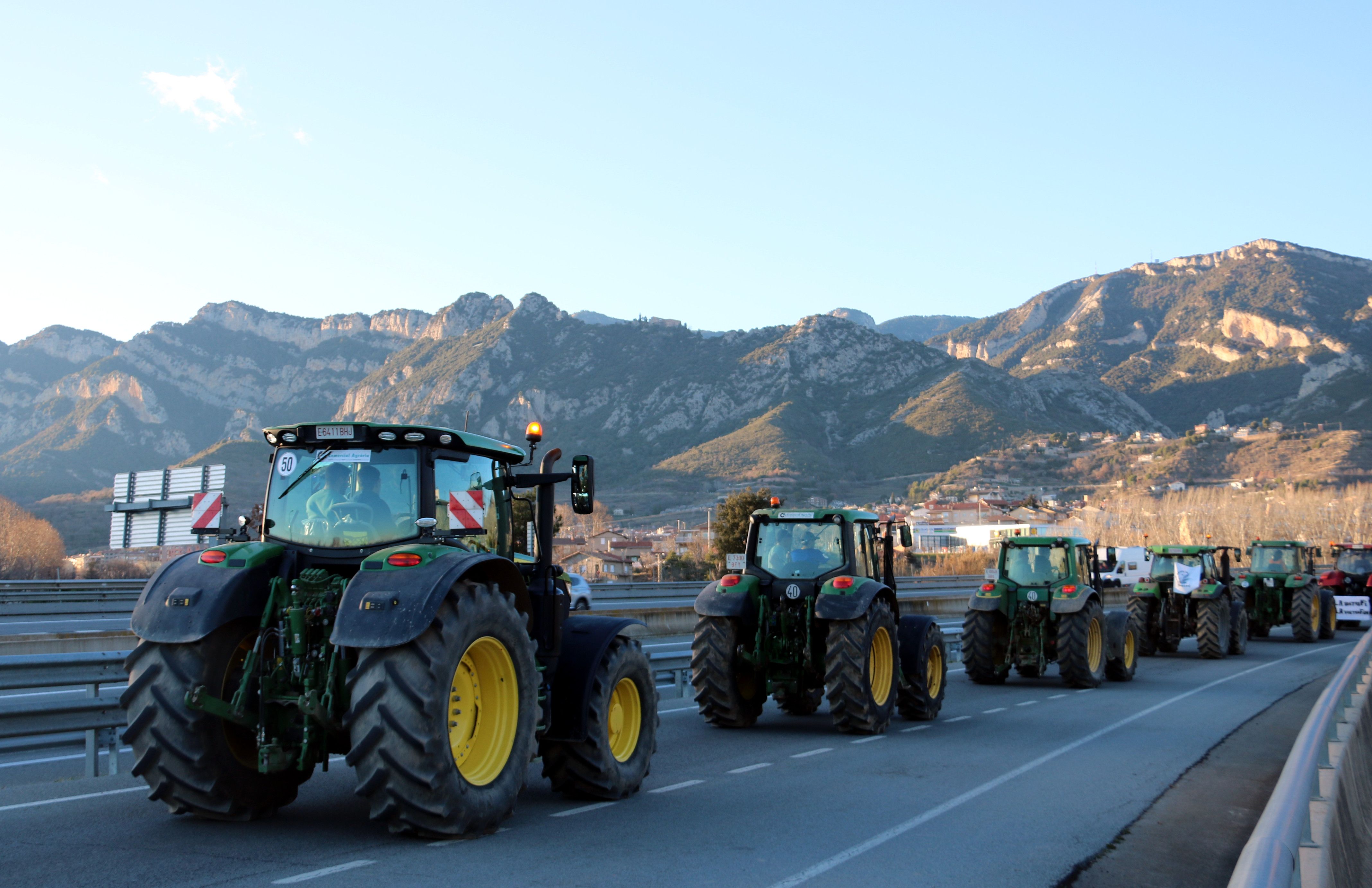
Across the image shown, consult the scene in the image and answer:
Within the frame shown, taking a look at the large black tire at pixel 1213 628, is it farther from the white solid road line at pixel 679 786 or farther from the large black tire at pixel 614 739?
the large black tire at pixel 614 739

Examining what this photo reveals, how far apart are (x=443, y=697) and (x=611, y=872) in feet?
4.39

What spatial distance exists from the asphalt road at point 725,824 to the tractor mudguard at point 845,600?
4.34ft

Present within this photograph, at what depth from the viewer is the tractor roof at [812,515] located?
13.0 metres

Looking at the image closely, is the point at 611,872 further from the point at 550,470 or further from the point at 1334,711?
the point at 1334,711

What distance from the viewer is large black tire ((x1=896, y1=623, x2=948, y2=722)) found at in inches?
511

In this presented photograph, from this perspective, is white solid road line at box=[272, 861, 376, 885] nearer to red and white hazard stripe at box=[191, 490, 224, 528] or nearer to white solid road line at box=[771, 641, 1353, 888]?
white solid road line at box=[771, 641, 1353, 888]

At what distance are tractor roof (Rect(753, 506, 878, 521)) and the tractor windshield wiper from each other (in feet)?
21.2

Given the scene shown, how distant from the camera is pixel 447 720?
20.6ft

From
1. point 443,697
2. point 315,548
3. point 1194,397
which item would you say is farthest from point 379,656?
point 1194,397

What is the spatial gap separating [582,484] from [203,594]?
2.57m

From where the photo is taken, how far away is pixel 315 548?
7133 millimetres

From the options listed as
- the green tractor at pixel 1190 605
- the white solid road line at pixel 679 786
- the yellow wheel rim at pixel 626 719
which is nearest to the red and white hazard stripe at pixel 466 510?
the yellow wheel rim at pixel 626 719

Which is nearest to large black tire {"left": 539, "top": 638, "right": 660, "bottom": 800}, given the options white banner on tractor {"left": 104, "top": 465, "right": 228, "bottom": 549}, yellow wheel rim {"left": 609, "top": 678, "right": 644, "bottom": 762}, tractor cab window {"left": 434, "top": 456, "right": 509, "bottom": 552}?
yellow wheel rim {"left": 609, "top": 678, "right": 644, "bottom": 762}

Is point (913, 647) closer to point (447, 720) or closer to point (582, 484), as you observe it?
→ point (582, 484)
